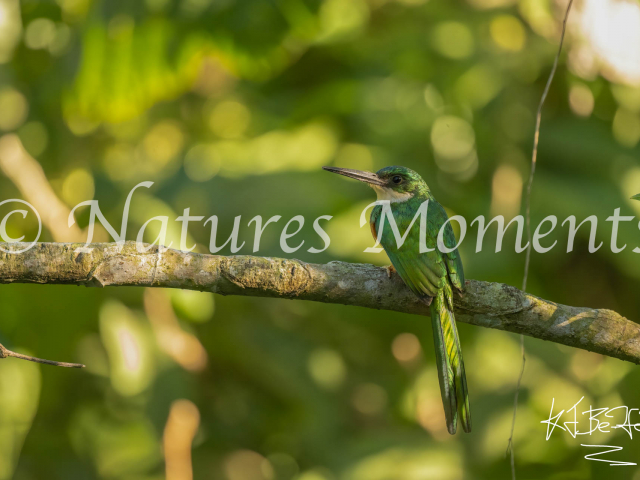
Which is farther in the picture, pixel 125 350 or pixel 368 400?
pixel 368 400

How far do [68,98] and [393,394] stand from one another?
278 centimetres

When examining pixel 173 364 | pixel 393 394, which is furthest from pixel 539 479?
pixel 173 364

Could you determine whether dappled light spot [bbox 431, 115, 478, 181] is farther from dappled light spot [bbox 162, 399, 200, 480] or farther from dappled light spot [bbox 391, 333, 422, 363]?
dappled light spot [bbox 162, 399, 200, 480]

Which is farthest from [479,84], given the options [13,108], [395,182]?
[13,108]

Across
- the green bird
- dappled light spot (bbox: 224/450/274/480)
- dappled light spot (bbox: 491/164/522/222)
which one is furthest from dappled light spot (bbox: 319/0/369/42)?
dappled light spot (bbox: 224/450/274/480)

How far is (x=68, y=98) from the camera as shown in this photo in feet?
12.4

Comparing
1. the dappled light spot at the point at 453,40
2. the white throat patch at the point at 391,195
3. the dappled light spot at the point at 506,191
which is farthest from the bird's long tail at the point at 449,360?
the dappled light spot at the point at 453,40

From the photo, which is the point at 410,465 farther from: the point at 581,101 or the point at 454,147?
the point at 581,101

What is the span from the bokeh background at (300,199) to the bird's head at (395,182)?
25 centimetres

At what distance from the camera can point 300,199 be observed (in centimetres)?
353

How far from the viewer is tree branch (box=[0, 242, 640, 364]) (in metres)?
1.94

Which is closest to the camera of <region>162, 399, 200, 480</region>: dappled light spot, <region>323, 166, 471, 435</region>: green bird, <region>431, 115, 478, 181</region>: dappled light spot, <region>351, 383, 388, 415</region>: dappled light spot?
<region>323, 166, 471, 435</region>: green bird
